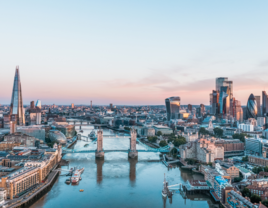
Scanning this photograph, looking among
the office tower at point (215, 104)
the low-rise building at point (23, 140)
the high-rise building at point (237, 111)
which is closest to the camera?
the low-rise building at point (23, 140)

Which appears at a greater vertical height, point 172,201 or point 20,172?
point 20,172

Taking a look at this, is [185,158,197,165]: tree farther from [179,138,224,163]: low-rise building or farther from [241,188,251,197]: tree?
[241,188,251,197]: tree

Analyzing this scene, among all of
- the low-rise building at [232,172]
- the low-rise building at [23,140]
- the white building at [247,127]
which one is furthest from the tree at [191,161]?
the white building at [247,127]

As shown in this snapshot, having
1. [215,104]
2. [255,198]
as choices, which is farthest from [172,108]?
[255,198]

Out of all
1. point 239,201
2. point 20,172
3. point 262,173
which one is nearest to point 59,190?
point 20,172

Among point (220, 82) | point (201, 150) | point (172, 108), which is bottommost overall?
point (201, 150)

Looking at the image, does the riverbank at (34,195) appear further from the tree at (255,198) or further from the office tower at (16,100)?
the office tower at (16,100)

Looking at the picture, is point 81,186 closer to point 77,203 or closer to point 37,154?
point 77,203

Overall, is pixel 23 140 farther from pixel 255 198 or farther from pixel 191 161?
pixel 255 198

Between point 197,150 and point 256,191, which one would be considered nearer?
point 256,191
